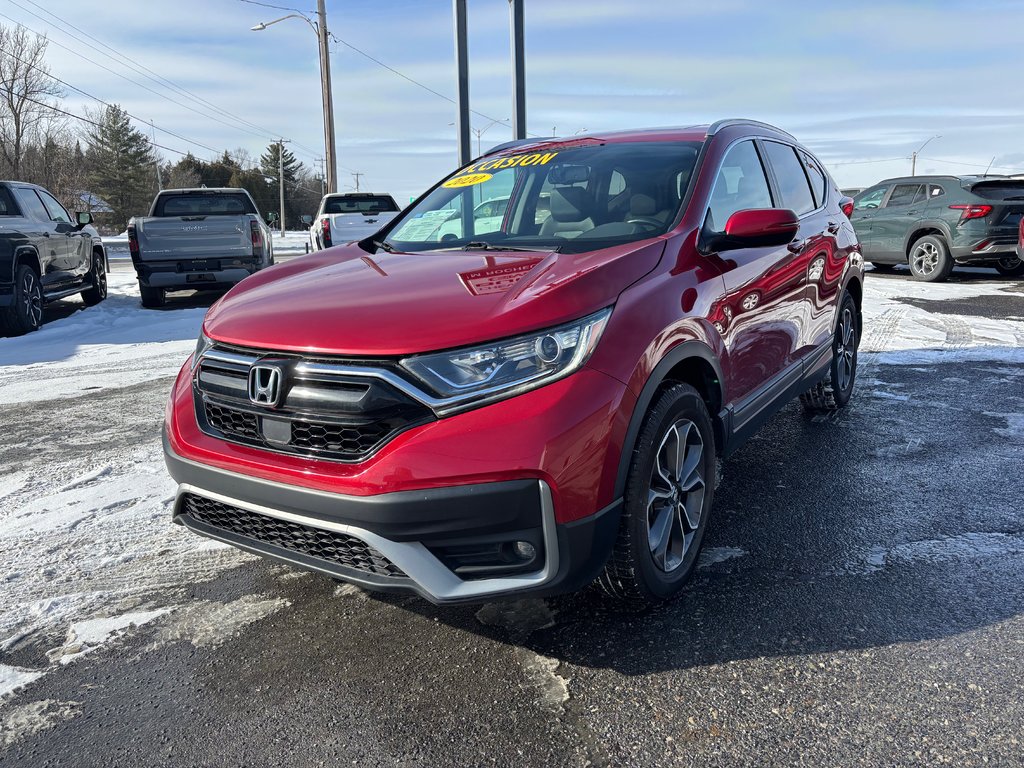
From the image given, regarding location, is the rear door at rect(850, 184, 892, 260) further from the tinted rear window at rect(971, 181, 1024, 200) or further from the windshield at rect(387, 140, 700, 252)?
the windshield at rect(387, 140, 700, 252)

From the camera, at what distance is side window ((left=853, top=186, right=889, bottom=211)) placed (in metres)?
14.8

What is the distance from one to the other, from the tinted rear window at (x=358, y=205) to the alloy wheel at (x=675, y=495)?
14.8 m

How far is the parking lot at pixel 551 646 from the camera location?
7.24 feet

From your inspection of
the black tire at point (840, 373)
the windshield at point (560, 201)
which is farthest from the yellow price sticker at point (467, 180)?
the black tire at point (840, 373)

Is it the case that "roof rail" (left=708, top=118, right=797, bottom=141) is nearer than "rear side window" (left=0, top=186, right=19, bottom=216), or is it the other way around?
"roof rail" (left=708, top=118, right=797, bottom=141)

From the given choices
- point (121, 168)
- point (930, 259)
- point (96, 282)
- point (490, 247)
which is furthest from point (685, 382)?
point (121, 168)

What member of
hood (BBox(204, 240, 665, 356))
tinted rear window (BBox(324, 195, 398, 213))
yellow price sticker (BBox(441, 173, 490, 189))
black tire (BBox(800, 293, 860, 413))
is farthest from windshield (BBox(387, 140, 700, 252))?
tinted rear window (BBox(324, 195, 398, 213))

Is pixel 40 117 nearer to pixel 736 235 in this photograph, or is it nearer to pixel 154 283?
pixel 154 283

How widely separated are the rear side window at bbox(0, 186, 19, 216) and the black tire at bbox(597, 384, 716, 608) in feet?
32.6

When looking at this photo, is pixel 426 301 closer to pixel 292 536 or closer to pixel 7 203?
pixel 292 536

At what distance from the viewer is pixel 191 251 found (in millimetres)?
11125

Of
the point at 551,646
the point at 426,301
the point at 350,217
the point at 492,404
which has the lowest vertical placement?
the point at 551,646

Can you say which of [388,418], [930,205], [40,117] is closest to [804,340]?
[388,418]

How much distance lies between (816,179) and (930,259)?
10.1m
